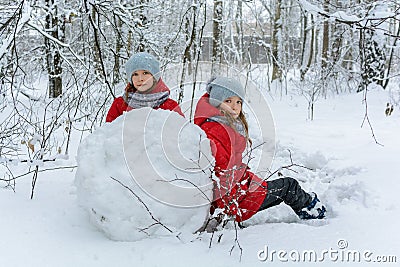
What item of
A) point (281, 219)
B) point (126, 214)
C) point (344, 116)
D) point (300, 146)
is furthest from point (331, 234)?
point (344, 116)

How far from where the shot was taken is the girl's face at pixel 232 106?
8.52ft

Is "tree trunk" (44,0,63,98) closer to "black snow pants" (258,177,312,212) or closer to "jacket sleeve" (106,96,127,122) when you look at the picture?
"jacket sleeve" (106,96,127,122)

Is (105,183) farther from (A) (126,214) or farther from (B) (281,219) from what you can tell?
(B) (281,219)

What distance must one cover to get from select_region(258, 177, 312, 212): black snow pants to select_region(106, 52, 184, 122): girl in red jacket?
104 centimetres

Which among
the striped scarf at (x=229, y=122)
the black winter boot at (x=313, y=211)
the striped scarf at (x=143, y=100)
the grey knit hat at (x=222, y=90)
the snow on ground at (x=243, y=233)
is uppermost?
the grey knit hat at (x=222, y=90)

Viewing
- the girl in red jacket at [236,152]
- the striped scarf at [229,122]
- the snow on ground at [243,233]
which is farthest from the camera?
the striped scarf at [229,122]

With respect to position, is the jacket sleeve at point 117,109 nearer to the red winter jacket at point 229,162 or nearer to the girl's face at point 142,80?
the girl's face at point 142,80

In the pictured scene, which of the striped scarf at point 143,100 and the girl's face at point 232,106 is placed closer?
the girl's face at point 232,106

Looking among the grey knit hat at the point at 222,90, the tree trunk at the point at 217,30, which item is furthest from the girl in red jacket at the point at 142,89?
the tree trunk at the point at 217,30

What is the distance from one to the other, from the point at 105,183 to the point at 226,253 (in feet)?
2.47

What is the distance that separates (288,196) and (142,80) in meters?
1.48

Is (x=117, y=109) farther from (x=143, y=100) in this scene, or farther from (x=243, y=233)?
(x=243, y=233)

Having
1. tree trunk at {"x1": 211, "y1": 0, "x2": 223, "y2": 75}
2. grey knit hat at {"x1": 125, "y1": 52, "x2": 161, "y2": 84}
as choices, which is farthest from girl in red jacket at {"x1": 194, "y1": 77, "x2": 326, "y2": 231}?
tree trunk at {"x1": 211, "y1": 0, "x2": 223, "y2": 75}

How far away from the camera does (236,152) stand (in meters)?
2.57
